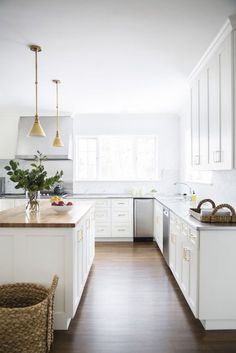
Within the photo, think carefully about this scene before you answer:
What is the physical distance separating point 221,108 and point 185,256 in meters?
1.47

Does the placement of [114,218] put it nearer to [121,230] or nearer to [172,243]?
[121,230]

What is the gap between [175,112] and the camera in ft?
17.4

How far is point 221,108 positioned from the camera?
235 cm

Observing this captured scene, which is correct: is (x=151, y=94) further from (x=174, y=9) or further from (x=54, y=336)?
(x=54, y=336)

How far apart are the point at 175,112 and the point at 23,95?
120 inches

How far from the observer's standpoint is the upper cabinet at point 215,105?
2.19 m

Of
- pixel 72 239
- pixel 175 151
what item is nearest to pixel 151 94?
pixel 175 151

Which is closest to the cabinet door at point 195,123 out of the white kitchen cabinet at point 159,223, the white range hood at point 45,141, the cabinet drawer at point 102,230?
the white kitchen cabinet at point 159,223

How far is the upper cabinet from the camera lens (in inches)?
86.0

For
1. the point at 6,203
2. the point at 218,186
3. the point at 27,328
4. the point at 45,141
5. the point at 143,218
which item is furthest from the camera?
the point at 45,141

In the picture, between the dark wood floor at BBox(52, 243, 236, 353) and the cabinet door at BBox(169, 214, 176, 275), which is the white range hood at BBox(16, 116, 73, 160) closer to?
the dark wood floor at BBox(52, 243, 236, 353)

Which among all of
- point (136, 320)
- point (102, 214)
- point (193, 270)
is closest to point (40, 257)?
point (136, 320)

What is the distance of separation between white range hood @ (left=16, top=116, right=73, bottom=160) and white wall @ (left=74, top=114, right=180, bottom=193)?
0.50 metres

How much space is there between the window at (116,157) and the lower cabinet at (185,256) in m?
2.46
